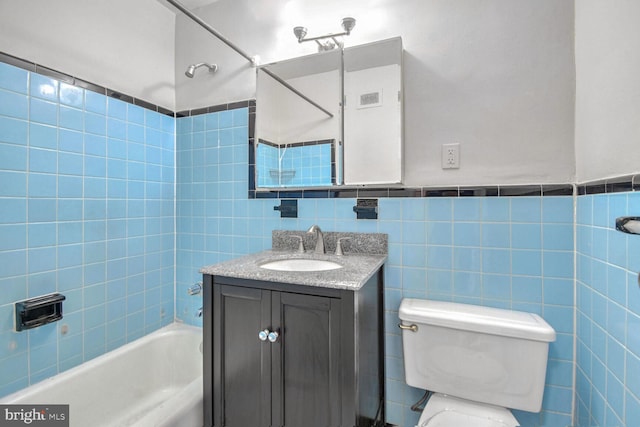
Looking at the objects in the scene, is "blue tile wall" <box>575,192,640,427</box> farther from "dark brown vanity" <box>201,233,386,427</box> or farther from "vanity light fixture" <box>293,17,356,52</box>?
"vanity light fixture" <box>293,17,356,52</box>

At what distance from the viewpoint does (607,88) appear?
965 mm

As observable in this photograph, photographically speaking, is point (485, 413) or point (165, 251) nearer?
point (485, 413)

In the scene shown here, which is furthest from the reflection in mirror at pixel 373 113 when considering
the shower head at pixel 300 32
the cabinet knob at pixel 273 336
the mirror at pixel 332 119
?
the cabinet knob at pixel 273 336

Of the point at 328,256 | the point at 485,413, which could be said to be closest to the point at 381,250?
the point at 328,256

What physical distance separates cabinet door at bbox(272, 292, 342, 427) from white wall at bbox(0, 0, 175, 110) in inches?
60.8

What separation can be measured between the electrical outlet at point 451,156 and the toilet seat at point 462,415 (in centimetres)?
99

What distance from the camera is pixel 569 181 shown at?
3.96 ft

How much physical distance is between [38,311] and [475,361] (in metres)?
1.86

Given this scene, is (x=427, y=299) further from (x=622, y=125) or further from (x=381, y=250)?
(x=622, y=125)

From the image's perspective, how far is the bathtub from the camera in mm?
1255

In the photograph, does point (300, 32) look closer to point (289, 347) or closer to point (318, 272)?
point (318, 272)

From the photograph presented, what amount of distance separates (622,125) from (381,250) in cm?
95

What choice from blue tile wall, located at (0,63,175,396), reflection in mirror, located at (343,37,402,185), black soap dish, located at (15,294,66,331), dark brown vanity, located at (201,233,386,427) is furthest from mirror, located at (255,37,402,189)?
black soap dish, located at (15,294,66,331)

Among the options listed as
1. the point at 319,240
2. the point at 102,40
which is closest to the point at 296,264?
the point at 319,240
